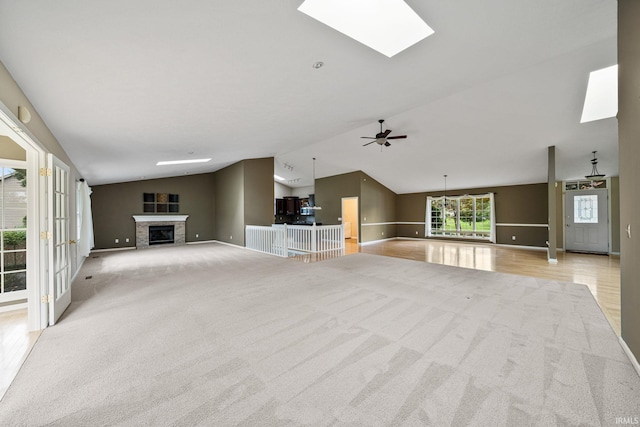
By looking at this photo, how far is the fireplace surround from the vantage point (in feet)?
27.6

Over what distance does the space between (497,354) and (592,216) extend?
8.47 m

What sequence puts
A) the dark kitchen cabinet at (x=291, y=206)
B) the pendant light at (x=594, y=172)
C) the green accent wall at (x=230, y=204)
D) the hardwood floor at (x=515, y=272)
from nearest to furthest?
the hardwood floor at (x=515, y=272) → the pendant light at (x=594, y=172) → the green accent wall at (x=230, y=204) → the dark kitchen cabinet at (x=291, y=206)

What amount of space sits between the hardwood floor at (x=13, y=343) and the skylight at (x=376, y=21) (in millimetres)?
3503

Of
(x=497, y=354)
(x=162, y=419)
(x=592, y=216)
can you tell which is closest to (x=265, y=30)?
(x=162, y=419)

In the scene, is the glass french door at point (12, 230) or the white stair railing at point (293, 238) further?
the white stair railing at point (293, 238)

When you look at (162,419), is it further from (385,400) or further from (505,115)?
(505,115)

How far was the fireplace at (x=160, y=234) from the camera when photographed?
28.6 feet

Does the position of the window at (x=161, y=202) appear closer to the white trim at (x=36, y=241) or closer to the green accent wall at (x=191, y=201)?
the green accent wall at (x=191, y=201)

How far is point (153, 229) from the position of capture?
8742mm

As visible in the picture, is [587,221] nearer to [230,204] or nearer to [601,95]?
[601,95]

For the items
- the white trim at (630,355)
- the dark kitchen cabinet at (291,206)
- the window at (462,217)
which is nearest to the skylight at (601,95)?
the white trim at (630,355)

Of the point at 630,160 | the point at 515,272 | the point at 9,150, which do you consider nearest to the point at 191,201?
the point at 9,150

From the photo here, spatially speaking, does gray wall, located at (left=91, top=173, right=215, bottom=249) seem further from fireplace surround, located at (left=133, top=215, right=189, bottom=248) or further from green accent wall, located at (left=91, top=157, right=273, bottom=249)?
fireplace surround, located at (left=133, top=215, right=189, bottom=248)

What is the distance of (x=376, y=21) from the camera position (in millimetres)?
2279
